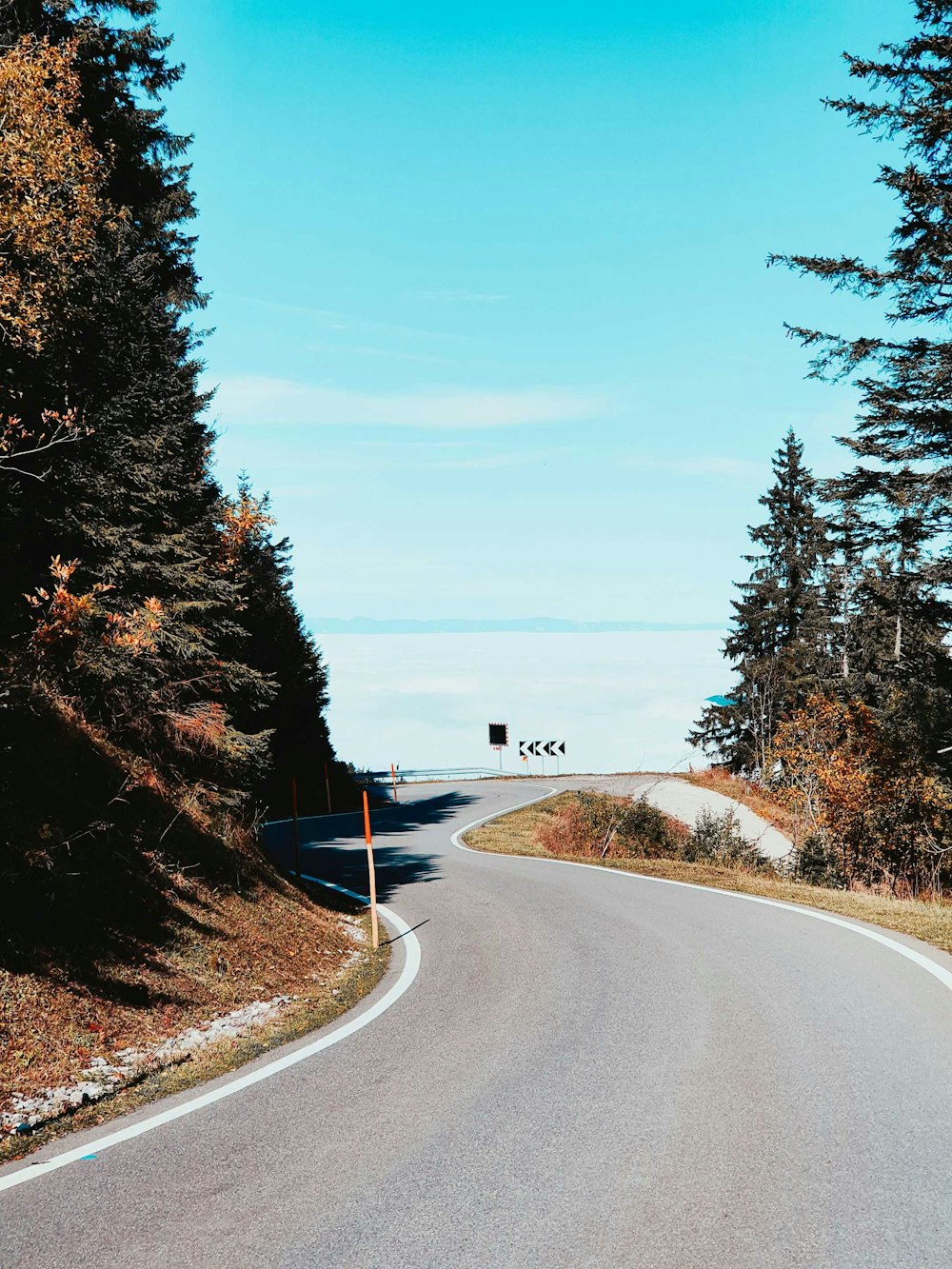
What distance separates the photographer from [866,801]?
25.5 metres

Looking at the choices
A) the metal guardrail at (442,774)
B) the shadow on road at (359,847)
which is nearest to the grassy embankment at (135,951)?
the shadow on road at (359,847)

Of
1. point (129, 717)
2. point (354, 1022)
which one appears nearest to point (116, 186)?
point (129, 717)

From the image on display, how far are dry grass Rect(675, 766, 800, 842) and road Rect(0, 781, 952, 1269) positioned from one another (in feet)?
68.7

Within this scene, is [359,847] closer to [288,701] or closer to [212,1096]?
[288,701]

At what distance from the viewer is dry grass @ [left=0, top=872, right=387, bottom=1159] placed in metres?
6.32

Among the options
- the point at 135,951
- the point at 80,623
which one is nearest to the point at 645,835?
the point at 80,623

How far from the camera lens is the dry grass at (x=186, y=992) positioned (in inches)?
249

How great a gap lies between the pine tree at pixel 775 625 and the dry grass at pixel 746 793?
57.6 inches

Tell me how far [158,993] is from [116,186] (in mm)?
16154

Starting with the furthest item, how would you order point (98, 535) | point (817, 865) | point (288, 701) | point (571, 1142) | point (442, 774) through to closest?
point (442, 774) < point (288, 701) < point (817, 865) < point (98, 535) < point (571, 1142)

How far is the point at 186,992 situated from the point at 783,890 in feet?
36.1

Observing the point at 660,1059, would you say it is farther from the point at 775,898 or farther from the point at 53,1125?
the point at 775,898

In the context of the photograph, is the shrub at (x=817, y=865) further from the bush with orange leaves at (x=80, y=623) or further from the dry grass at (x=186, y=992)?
the bush with orange leaves at (x=80, y=623)

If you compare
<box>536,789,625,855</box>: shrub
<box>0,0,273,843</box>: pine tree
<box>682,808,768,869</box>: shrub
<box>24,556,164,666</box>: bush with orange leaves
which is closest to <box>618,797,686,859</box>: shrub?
<box>536,789,625,855</box>: shrub
